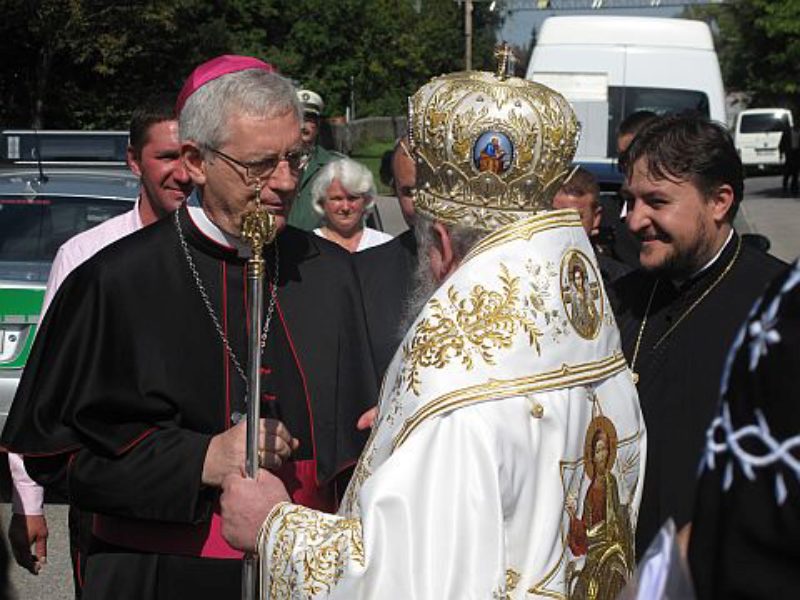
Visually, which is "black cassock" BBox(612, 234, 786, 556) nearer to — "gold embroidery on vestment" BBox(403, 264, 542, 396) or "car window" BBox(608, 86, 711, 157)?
"gold embroidery on vestment" BBox(403, 264, 542, 396)

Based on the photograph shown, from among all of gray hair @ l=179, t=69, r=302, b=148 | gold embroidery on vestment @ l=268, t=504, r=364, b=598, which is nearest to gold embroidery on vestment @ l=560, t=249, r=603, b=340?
gold embroidery on vestment @ l=268, t=504, r=364, b=598

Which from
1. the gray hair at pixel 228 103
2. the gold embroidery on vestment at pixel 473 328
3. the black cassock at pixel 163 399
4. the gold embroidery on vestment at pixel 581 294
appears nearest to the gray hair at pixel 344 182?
the black cassock at pixel 163 399

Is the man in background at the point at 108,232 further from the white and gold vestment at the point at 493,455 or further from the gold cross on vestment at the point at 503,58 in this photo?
the white and gold vestment at the point at 493,455

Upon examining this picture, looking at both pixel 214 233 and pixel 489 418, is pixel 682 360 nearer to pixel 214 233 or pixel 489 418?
pixel 214 233

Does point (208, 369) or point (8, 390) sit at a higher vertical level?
point (208, 369)

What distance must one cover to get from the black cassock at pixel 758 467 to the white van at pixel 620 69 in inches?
528

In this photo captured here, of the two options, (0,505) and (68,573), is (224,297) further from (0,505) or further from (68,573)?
(0,505)

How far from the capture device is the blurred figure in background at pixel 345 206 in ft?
23.4

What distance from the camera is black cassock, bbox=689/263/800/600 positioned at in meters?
1.39

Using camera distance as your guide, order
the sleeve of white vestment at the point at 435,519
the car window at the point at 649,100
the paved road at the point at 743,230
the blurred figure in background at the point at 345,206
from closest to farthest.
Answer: the sleeve of white vestment at the point at 435,519
the paved road at the point at 743,230
the blurred figure in background at the point at 345,206
the car window at the point at 649,100

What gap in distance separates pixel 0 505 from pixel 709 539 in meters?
6.65

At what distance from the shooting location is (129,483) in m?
3.03

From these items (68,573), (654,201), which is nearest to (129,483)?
(654,201)

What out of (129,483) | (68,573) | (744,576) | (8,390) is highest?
(744,576)
